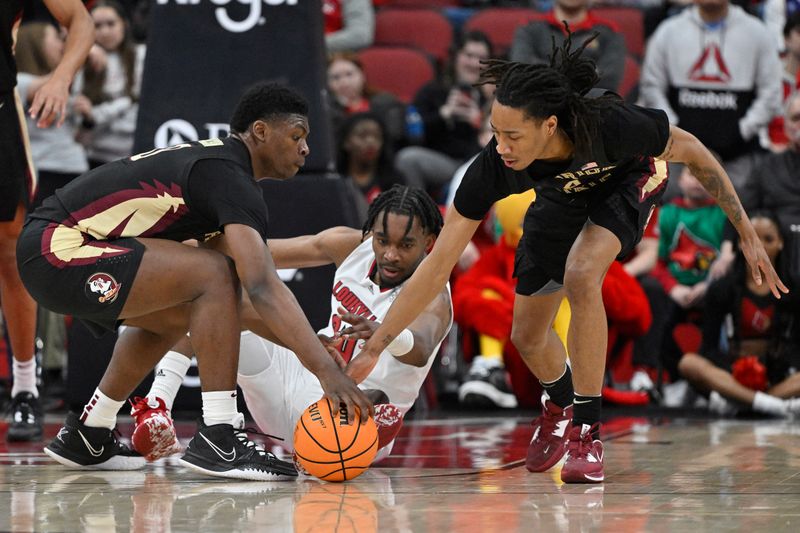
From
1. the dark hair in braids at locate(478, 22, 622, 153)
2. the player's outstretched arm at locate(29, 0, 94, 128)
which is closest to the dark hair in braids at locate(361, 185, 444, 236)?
the dark hair in braids at locate(478, 22, 622, 153)

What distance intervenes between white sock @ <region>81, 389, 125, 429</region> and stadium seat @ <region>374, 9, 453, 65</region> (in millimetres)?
6481

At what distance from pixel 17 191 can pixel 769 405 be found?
4049 millimetres

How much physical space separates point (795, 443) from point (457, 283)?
102 inches

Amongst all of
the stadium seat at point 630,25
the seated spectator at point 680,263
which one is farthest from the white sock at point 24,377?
the stadium seat at point 630,25

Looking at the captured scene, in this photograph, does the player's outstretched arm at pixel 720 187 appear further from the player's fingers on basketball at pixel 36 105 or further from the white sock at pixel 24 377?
the white sock at pixel 24 377

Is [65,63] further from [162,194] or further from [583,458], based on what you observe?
[583,458]

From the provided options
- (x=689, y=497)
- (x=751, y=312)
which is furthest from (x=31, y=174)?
→ (x=751, y=312)

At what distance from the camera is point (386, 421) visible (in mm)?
4504

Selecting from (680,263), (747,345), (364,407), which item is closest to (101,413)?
(364,407)

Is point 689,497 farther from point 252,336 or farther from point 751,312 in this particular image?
point 751,312

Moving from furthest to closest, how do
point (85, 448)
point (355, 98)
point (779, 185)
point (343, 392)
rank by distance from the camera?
point (355, 98), point (779, 185), point (85, 448), point (343, 392)

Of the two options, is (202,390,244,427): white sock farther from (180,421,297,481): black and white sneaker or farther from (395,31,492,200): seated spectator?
(395,31,492,200): seated spectator

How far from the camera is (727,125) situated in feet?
27.5

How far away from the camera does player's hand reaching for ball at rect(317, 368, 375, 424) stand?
4.04 metres
